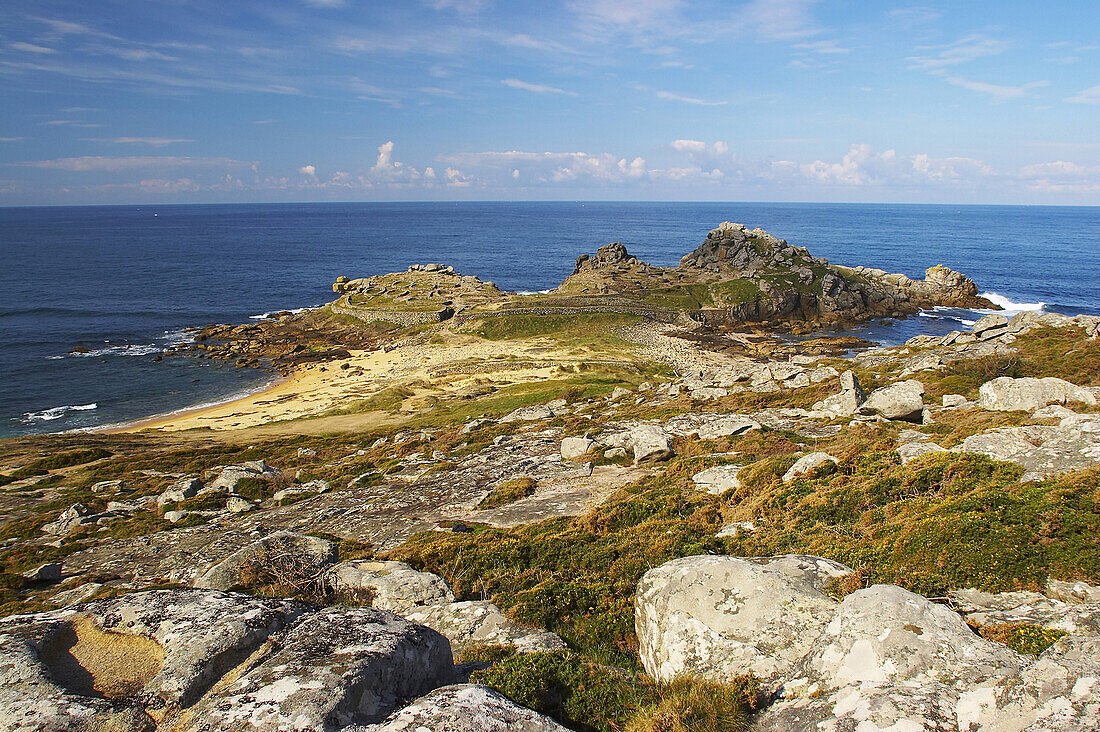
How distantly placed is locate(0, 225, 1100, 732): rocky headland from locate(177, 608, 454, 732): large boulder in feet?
0.12

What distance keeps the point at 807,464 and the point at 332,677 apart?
1419 centimetres

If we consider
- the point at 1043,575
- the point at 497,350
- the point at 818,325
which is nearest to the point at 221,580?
the point at 1043,575

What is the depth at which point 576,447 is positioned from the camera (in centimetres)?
2497

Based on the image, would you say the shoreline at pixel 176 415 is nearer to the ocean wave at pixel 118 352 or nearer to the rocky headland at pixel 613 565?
the rocky headland at pixel 613 565

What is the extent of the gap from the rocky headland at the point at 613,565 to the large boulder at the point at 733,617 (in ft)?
0.14

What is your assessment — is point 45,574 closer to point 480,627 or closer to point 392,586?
point 392,586

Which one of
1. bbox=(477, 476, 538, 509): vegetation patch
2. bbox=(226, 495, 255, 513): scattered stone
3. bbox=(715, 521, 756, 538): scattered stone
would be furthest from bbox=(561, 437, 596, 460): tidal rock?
bbox=(226, 495, 255, 513): scattered stone

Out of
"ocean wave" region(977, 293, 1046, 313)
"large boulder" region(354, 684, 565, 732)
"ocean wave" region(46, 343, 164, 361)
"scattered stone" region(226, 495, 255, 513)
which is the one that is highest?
"large boulder" region(354, 684, 565, 732)

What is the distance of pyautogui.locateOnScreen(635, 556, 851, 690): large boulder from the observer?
7.96 metres

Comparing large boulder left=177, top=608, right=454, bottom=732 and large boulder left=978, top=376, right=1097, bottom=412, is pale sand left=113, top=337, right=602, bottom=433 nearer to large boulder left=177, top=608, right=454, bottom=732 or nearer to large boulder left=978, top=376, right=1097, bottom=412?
large boulder left=978, top=376, right=1097, bottom=412

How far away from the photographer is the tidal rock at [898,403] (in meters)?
21.6

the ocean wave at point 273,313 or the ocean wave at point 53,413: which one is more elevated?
the ocean wave at point 273,313

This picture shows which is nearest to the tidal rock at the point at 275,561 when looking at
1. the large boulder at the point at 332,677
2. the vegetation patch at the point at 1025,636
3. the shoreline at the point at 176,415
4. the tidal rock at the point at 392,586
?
the tidal rock at the point at 392,586

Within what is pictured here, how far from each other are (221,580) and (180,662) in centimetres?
695
